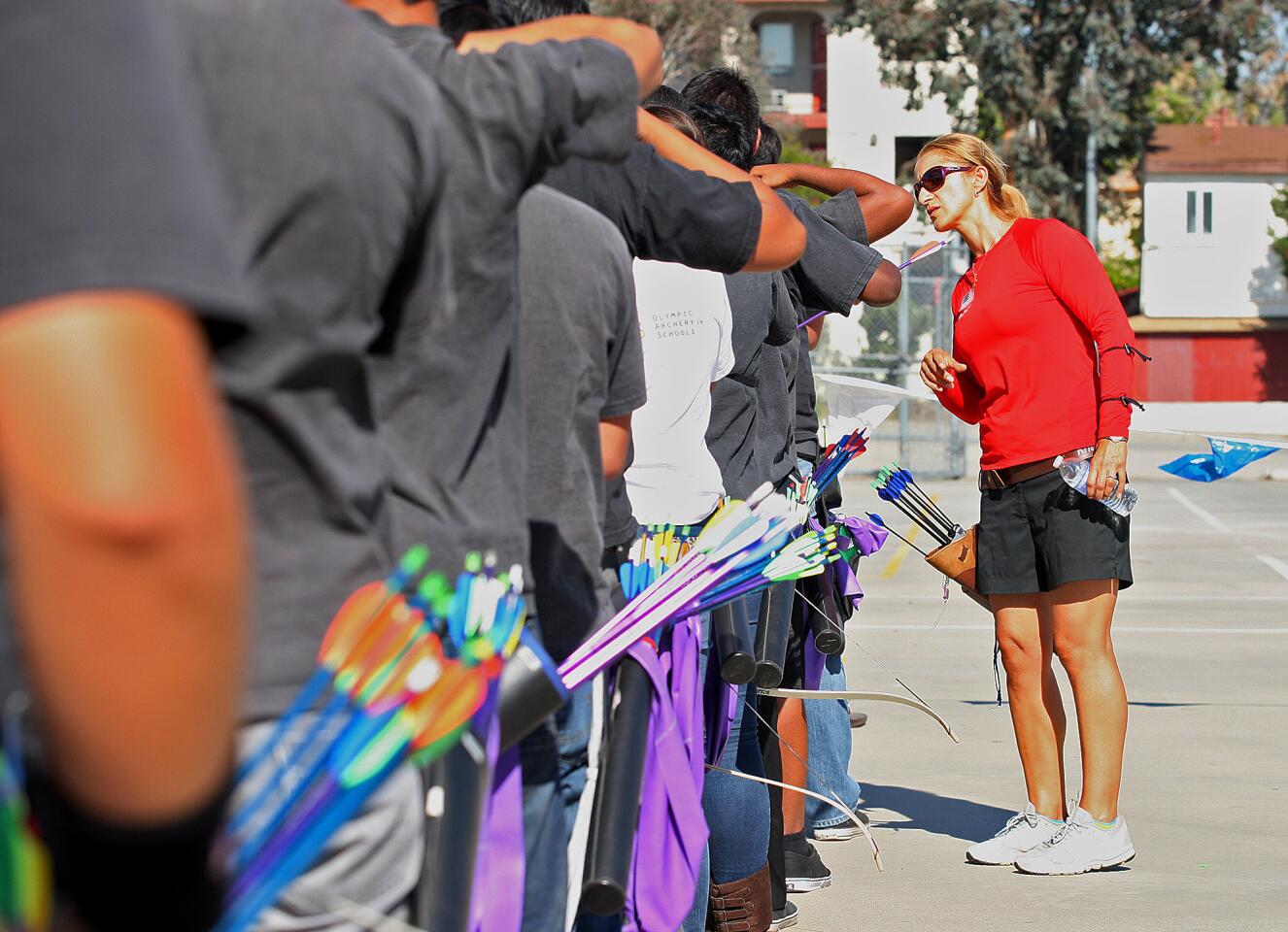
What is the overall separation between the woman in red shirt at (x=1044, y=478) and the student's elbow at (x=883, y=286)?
3.86 feet

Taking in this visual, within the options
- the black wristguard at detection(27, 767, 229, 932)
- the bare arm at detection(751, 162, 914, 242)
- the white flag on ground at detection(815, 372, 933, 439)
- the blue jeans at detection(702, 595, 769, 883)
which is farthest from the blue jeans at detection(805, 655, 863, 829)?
the black wristguard at detection(27, 767, 229, 932)

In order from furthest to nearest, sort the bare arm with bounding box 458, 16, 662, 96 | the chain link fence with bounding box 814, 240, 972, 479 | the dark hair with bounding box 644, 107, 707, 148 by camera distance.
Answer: the chain link fence with bounding box 814, 240, 972, 479 < the dark hair with bounding box 644, 107, 707, 148 < the bare arm with bounding box 458, 16, 662, 96

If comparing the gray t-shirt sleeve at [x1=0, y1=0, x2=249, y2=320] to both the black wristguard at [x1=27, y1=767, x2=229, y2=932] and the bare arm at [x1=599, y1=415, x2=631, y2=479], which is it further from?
the bare arm at [x1=599, y1=415, x2=631, y2=479]

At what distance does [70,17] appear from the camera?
1144 millimetres

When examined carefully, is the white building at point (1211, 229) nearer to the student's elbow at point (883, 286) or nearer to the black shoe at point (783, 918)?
the black shoe at point (783, 918)

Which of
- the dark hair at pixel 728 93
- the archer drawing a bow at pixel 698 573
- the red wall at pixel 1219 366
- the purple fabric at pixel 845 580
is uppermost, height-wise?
the dark hair at pixel 728 93

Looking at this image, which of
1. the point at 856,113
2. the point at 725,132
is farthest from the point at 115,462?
the point at 856,113

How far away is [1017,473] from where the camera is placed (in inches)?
217

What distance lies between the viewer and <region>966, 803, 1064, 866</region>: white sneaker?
5.55m

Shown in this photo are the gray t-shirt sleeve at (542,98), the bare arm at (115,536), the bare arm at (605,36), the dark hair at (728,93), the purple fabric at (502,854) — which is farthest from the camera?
the dark hair at (728,93)

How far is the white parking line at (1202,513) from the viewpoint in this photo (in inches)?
653

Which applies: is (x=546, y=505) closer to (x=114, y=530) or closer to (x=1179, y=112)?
(x=114, y=530)

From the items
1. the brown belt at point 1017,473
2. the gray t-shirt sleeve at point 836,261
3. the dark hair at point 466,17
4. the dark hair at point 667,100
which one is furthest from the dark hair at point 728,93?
the dark hair at point 466,17

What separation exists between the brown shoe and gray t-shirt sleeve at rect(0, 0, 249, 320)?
3.51 metres
